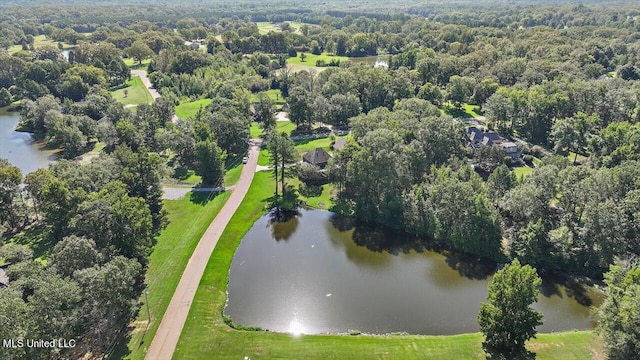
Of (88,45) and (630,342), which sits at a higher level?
(88,45)

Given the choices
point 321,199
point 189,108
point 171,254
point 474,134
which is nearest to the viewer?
point 171,254

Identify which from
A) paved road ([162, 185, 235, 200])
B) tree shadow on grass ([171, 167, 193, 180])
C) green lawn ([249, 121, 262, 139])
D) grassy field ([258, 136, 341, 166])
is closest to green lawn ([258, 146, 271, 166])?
grassy field ([258, 136, 341, 166])

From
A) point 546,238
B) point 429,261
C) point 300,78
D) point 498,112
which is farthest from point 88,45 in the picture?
point 546,238

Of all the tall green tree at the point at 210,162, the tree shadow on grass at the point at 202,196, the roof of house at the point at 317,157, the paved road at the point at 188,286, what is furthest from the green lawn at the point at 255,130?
the tree shadow on grass at the point at 202,196

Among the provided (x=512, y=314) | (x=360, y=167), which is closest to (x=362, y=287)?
(x=512, y=314)

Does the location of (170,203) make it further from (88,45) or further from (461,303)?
(88,45)

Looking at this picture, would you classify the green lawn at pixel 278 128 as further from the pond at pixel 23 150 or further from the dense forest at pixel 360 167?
the pond at pixel 23 150

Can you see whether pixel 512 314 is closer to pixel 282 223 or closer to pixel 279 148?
pixel 282 223
